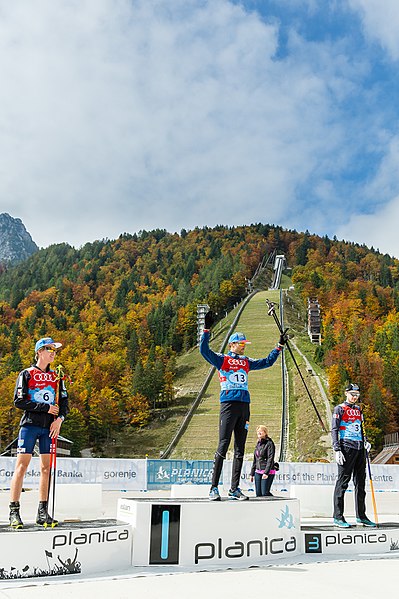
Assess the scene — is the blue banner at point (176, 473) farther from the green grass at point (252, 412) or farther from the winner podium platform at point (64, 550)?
the green grass at point (252, 412)

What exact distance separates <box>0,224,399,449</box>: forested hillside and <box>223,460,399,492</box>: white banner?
29.4 m

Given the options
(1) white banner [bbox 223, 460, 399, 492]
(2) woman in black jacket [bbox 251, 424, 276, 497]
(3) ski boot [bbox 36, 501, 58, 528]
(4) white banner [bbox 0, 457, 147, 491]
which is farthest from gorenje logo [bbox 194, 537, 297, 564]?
(1) white banner [bbox 223, 460, 399, 492]

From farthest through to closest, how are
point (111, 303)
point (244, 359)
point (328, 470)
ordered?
point (111, 303) → point (328, 470) → point (244, 359)

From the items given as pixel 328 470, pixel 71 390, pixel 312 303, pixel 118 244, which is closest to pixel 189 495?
pixel 328 470

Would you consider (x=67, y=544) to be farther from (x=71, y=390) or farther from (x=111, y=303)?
(x=111, y=303)

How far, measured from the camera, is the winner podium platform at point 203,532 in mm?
5359

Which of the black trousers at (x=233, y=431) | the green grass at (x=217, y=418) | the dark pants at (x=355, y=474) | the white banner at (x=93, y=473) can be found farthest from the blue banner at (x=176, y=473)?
the green grass at (x=217, y=418)

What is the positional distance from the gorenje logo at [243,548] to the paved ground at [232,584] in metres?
0.21

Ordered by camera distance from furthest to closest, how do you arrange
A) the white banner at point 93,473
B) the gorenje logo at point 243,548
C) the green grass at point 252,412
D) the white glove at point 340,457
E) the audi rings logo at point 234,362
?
the green grass at point 252,412 < the white banner at point 93,473 < the white glove at point 340,457 < the audi rings logo at point 234,362 < the gorenje logo at point 243,548

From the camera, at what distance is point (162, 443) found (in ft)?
179

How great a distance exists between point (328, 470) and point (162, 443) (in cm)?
3184

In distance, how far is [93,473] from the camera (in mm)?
23391

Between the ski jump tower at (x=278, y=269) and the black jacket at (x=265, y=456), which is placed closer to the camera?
the black jacket at (x=265, y=456)

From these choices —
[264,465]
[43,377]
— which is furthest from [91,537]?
[264,465]
